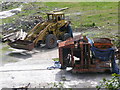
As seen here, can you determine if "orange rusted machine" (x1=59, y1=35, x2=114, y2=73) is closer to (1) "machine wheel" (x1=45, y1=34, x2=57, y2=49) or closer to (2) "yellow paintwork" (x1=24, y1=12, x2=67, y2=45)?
(2) "yellow paintwork" (x1=24, y1=12, x2=67, y2=45)

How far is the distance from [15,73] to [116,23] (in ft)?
39.6

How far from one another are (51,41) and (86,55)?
550cm

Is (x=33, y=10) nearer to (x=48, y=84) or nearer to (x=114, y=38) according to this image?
(x=114, y=38)

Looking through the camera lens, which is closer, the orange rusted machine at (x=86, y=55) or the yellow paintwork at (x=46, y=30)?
the orange rusted machine at (x=86, y=55)

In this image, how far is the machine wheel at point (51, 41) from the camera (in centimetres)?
1784

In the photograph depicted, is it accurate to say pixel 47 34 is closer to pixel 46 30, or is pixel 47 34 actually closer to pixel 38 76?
pixel 46 30

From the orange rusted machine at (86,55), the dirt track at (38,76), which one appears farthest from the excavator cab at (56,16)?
the orange rusted machine at (86,55)

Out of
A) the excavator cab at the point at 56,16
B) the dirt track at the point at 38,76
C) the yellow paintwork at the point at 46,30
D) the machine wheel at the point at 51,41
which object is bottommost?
the dirt track at the point at 38,76

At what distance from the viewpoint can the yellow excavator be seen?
679 inches

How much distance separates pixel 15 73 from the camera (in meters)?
13.6

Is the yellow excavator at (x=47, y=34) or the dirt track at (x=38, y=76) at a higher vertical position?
the yellow excavator at (x=47, y=34)

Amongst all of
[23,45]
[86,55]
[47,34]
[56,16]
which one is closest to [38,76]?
[86,55]

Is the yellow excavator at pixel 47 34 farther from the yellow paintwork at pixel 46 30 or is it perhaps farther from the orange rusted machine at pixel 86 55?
the orange rusted machine at pixel 86 55

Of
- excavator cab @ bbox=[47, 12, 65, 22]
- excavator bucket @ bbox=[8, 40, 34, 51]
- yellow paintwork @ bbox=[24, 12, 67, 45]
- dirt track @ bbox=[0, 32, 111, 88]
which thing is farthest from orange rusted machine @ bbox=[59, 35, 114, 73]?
excavator cab @ bbox=[47, 12, 65, 22]
